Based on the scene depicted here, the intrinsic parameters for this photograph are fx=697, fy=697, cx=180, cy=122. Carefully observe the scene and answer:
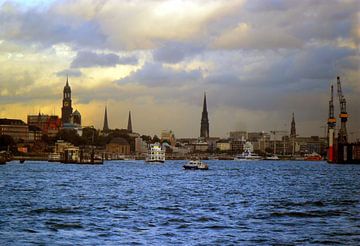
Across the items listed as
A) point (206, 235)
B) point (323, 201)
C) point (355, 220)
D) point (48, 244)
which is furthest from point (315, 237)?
point (323, 201)

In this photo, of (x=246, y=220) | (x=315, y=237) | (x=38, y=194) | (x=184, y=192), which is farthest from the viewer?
(x=184, y=192)

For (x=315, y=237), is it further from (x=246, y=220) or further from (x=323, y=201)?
(x=323, y=201)

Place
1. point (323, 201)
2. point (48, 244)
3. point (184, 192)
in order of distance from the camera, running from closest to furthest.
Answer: point (48, 244), point (323, 201), point (184, 192)

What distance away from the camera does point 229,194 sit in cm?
6619

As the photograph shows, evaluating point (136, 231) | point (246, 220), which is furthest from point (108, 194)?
point (136, 231)

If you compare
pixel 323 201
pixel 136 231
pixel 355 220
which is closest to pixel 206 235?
pixel 136 231

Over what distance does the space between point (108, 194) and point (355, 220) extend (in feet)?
92.5

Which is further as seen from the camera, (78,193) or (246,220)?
(78,193)

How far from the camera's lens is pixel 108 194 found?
64.3 meters

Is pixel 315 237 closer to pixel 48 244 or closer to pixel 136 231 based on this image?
pixel 136 231

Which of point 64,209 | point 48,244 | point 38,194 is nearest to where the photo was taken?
point 48,244

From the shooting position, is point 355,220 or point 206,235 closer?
point 206,235

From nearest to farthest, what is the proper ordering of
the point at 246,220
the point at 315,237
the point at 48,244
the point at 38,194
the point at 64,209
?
the point at 48,244
the point at 315,237
the point at 246,220
the point at 64,209
the point at 38,194

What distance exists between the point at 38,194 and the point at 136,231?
28.8m
